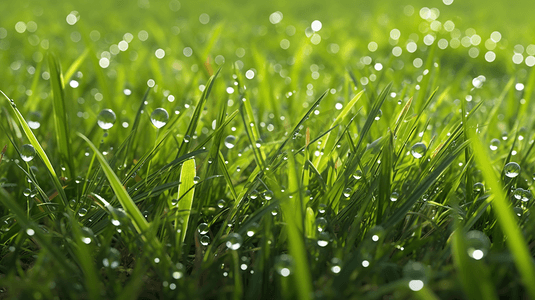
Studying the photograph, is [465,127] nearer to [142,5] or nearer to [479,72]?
[479,72]

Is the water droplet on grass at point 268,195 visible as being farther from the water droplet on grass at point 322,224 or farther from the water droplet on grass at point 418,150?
the water droplet on grass at point 418,150

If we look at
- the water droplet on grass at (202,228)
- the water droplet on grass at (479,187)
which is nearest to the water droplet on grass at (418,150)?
the water droplet on grass at (479,187)

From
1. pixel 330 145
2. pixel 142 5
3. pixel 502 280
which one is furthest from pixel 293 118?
pixel 142 5

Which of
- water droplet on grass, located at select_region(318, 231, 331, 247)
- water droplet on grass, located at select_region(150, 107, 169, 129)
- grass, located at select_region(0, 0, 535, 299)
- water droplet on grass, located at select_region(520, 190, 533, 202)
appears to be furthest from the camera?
water droplet on grass, located at select_region(150, 107, 169, 129)

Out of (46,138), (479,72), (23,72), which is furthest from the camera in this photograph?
(479,72)

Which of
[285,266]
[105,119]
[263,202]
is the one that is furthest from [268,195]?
[105,119]

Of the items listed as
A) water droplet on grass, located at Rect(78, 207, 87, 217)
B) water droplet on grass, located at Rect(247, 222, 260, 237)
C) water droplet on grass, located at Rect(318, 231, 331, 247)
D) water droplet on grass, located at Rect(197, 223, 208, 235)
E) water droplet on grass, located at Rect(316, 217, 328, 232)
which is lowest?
water droplet on grass, located at Rect(78, 207, 87, 217)

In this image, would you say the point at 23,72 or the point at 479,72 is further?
the point at 479,72

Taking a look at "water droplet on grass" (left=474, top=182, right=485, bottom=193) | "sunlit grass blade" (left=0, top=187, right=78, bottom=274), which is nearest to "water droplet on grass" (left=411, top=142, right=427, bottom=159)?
"water droplet on grass" (left=474, top=182, right=485, bottom=193)

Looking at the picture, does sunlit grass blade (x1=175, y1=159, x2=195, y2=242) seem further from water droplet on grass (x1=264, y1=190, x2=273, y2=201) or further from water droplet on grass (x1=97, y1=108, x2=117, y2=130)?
water droplet on grass (x1=97, y1=108, x2=117, y2=130)
